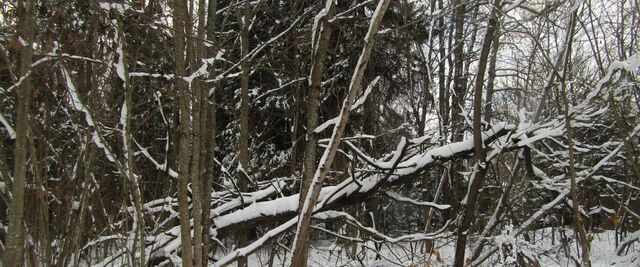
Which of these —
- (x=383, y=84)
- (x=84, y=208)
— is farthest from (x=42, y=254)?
(x=383, y=84)

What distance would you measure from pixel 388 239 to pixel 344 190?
0.67 m

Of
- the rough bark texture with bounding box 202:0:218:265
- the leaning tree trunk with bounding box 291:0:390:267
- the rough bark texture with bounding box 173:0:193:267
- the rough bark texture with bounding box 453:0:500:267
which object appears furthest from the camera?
the rough bark texture with bounding box 453:0:500:267

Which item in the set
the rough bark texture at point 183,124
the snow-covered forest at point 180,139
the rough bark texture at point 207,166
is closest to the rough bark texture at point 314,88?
the snow-covered forest at point 180,139

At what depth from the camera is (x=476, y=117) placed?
15.3ft

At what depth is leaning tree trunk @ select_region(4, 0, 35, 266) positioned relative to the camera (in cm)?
229

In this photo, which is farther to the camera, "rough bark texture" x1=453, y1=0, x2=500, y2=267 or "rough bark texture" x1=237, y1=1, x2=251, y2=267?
"rough bark texture" x1=237, y1=1, x2=251, y2=267

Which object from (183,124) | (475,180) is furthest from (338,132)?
(475,180)

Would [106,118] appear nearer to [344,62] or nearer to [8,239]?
[8,239]

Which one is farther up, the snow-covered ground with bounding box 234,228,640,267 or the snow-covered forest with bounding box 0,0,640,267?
the snow-covered forest with bounding box 0,0,640,267

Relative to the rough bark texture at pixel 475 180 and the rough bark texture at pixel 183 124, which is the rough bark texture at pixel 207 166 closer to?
the rough bark texture at pixel 183 124

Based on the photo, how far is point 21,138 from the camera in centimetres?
231

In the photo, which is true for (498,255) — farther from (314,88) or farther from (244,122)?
(244,122)

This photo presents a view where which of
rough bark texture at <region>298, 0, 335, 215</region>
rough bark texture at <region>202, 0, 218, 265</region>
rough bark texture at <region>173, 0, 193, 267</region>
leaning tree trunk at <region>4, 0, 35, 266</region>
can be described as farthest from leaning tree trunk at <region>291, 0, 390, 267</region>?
leaning tree trunk at <region>4, 0, 35, 266</region>

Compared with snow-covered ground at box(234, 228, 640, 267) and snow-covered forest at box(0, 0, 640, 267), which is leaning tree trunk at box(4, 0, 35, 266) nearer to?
snow-covered forest at box(0, 0, 640, 267)
